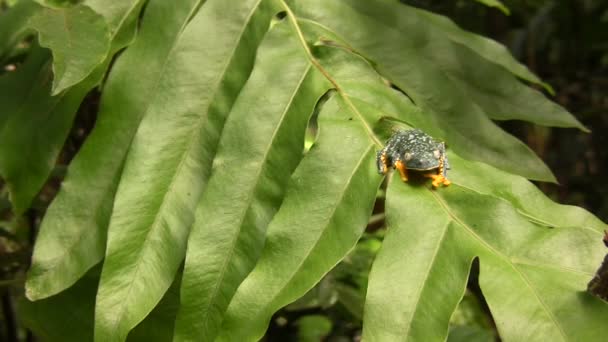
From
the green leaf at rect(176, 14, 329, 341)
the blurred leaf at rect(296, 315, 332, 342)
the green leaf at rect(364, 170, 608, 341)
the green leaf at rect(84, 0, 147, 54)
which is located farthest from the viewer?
the blurred leaf at rect(296, 315, 332, 342)

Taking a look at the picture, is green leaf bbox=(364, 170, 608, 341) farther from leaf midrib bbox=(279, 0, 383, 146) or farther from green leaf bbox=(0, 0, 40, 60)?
green leaf bbox=(0, 0, 40, 60)

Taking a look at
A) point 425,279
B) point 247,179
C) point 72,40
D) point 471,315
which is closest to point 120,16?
point 72,40

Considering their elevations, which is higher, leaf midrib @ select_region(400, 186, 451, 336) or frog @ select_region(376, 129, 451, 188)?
frog @ select_region(376, 129, 451, 188)

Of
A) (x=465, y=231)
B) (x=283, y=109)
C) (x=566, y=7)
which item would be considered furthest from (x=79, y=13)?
(x=566, y=7)

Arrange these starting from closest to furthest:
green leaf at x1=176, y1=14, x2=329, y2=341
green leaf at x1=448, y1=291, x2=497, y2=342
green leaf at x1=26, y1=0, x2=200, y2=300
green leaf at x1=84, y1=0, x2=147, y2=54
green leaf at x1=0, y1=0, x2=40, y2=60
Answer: green leaf at x1=176, y1=14, x2=329, y2=341 → green leaf at x1=26, y1=0, x2=200, y2=300 → green leaf at x1=84, y1=0, x2=147, y2=54 → green leaf at x1=0, y1=0, x2=40, y2=60 → green leaf at x1=448, y1=291, x2=497, y2=342

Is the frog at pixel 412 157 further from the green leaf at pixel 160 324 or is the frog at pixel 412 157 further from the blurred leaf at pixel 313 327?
the blurred leaf at pixel 313 327

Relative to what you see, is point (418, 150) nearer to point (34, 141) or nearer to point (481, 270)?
point (481, 270)

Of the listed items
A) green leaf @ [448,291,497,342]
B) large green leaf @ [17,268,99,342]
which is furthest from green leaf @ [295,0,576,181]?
green leaf @ [448,291,497,342]
